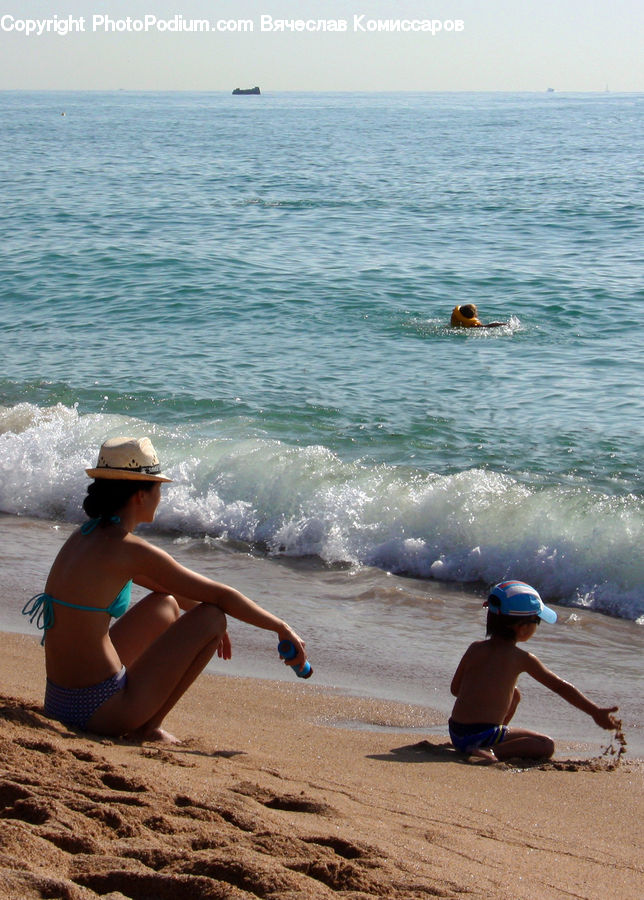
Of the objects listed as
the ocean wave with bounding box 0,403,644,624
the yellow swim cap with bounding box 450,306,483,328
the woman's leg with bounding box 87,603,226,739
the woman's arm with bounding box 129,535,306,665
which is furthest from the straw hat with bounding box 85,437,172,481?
the yellow swim cap with bounding box 450,306,483,328

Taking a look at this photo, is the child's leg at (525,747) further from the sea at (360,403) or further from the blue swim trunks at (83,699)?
the blue swim trunks at (83,699)

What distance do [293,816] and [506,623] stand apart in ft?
5.14

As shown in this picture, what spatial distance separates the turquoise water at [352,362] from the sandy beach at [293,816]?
3044 millimetres

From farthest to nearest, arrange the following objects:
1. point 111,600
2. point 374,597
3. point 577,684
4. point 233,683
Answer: point 374,597 < point 577,684 < point 233,683 < point 111,600

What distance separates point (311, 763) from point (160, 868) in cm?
143

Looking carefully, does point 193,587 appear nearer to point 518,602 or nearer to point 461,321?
point 518,602

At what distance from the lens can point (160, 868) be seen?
2.69 m

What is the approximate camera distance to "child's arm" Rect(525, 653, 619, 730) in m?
4.36

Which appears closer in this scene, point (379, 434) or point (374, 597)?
point (374, 597)

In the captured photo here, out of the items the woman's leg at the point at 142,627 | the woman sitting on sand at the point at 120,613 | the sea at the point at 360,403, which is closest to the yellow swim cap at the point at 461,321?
the sea at the point at 360,403

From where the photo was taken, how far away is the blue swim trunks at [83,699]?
3840mm

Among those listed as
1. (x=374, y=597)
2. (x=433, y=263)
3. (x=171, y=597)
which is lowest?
(x=374, y=597)

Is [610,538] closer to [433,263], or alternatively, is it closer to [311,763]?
[311,763]

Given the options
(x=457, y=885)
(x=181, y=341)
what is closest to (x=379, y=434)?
(x=181, y=341)
